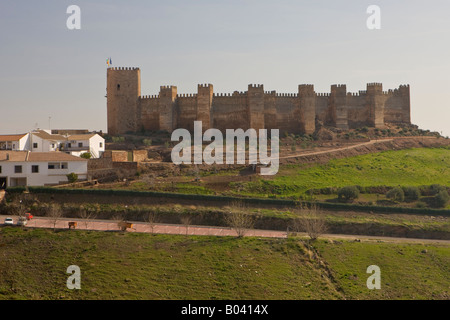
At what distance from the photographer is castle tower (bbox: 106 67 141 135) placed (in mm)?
42656

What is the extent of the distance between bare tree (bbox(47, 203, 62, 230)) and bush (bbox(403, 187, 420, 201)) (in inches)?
770

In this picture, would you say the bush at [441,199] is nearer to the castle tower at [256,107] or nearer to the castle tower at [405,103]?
the castle tower at [256,107]

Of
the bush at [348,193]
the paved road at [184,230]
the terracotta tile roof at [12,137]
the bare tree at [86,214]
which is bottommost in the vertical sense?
the paved road at [184,230]

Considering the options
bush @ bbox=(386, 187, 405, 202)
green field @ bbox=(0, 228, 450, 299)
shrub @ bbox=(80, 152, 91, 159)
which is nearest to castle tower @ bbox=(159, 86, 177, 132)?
shrub @ bbox=(80, 152, 91, 159)

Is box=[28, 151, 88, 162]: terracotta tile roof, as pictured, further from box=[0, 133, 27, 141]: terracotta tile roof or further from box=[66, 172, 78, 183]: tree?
box=[0, 133, 27, 141]: terracotta tile roof

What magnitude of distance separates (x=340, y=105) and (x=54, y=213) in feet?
90.0

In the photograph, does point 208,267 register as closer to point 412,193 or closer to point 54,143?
point 412,193

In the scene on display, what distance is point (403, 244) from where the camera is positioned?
24.2 meters

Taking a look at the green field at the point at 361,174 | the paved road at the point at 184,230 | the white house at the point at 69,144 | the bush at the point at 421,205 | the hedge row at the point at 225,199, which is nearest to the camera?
the paved road at the point at 184,230

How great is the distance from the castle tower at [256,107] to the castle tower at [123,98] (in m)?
9.27

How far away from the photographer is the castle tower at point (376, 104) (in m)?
45.4

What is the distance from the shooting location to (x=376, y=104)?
4541 cm

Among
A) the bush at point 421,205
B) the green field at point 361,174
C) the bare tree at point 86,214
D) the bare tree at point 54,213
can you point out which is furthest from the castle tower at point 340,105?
the bare tree at point 54,213

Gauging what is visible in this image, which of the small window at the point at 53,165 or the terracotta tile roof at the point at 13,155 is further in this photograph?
the small window at the point at 53,165
